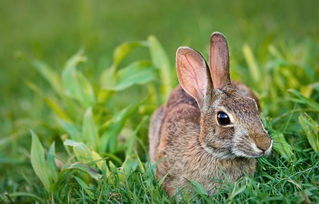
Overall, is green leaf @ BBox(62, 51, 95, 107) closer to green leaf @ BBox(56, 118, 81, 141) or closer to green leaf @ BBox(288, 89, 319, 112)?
green leaf @ BBox(56, 118, 81, 141)

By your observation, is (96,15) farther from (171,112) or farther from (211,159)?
(211,159)

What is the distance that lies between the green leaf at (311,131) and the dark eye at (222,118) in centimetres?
84

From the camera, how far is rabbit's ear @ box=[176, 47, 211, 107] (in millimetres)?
4355

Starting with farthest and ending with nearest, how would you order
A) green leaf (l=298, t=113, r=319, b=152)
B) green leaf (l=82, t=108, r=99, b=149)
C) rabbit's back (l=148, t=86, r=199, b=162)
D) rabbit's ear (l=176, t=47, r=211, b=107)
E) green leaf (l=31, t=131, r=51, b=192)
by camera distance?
1. green leaf (l=82, t=108, r=99, b=149)
2. rabbit's back (l=148, t=86, r=199, b=162)
3. green leaf (l=31, t=131, r=51, b=192)
4. green leaf (l=298, t=113, r=319, b=152)
5. rabbit's ear (l=176, t=47, r=211, b=107)

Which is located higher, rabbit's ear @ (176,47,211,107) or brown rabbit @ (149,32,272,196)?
rabbit's ear @ (176,47,211,107)

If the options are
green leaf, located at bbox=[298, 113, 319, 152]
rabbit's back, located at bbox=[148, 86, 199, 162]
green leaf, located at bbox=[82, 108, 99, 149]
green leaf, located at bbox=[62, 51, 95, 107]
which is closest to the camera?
green leaf, located at bbox=[298, 113, 319, 152]

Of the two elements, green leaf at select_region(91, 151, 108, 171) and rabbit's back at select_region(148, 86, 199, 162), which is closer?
green leaf at select_region(91, 151, 108, 171)

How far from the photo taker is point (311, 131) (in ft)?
14.9

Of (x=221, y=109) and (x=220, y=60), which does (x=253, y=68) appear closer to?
(x=220, y=60)

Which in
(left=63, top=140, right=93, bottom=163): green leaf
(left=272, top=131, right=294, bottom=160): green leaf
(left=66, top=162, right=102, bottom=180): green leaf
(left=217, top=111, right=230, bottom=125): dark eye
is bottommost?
(left=272, top=131, right=294, bottom=160): green leaf

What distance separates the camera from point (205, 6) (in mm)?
9609

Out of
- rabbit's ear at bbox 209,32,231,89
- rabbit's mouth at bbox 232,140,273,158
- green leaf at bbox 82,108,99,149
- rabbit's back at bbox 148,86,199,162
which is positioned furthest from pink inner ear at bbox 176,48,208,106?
green leaf at bbox 82,108,99,149

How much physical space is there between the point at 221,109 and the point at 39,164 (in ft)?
5.56

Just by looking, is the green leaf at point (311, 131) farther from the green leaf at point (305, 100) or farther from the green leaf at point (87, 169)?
the green leaf at point (87, 169)
